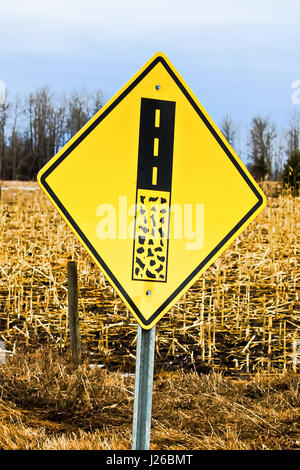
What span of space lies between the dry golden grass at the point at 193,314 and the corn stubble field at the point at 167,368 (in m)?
0.02

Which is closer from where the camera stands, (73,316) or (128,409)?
(128,409)

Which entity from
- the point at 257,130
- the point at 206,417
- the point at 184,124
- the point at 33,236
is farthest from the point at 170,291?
the point at 257,130

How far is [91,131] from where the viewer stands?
8.63 ft

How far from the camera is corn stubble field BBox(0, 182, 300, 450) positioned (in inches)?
167

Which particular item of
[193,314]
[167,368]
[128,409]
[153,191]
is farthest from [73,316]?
[153,191]

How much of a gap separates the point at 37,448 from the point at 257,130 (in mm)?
58603

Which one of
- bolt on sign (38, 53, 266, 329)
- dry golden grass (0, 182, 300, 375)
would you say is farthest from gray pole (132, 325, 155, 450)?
dry golden grass (0, 182, 300, 375)

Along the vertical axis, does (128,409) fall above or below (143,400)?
below

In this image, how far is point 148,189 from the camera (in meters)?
2.63

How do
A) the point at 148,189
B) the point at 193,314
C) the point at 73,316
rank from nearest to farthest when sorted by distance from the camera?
the point at 148,189 → the point at 73,316 → the point at 193,314

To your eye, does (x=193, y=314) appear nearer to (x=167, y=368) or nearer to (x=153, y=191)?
(x=167, y=368)

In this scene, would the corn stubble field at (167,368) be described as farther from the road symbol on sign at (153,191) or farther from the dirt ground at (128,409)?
the road symbol on sign at (153,191)

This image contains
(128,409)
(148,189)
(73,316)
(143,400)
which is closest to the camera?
(143,400)

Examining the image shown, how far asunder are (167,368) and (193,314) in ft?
5.85
